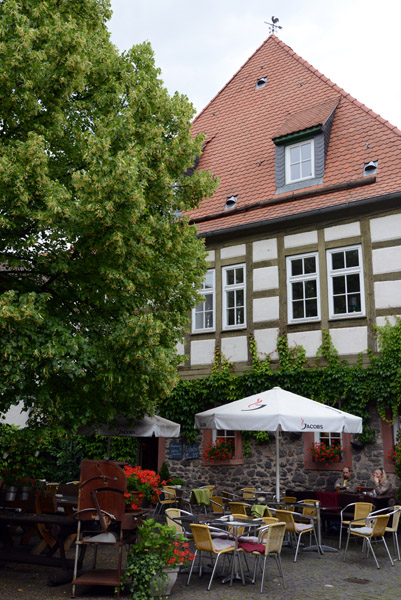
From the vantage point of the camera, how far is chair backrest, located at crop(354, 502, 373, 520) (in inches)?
380

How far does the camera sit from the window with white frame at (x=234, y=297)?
Answer: 14.7 m

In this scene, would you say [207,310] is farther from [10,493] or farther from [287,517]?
[10,493]

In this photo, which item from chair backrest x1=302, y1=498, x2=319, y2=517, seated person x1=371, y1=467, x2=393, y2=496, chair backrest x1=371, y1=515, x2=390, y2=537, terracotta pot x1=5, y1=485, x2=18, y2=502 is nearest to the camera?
chair backrest x1=371, y1=515, x2=390, y2=537

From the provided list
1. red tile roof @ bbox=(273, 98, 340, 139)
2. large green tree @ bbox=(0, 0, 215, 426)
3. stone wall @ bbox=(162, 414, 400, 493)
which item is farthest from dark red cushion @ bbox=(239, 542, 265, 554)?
red tile roof @ bbox=(273, 98, 340, 139)

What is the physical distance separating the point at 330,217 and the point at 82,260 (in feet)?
22.3

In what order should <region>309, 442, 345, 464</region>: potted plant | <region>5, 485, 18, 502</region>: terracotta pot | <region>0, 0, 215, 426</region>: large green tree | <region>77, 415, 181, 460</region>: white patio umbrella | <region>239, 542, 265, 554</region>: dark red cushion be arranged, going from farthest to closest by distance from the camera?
<region>309, 442, 345, 464</region>: potted plant
<region>77, 415, 181, 460</region>: white patio umbrella
<region>5, 485, 18, 502</region>: terracotta pot
<region>0, 0, 215, 426</region>: large green tree
<region>239, 542, 265, 554</region>: dark red cushion

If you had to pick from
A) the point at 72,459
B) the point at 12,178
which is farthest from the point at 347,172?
the point at 72,459

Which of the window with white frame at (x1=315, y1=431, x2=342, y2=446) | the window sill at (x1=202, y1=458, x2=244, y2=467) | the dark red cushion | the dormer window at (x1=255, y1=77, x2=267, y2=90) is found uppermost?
the dormer window at (x1=255, y1=77, x2=267, y2=90)

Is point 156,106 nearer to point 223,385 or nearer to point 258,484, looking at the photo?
point 223,385

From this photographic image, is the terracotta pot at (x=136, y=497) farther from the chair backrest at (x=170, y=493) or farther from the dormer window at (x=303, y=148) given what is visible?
the dormer window at (x=303, y=148)

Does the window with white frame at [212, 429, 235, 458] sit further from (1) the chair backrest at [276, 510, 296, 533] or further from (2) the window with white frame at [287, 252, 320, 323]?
(1) the chair backrest at [276, 510, 296, 533]

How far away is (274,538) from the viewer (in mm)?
Answer: 7391

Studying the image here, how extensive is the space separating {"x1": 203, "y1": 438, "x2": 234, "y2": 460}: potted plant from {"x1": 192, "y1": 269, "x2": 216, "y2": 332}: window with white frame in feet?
8.88

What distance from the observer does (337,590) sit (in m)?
7.18
